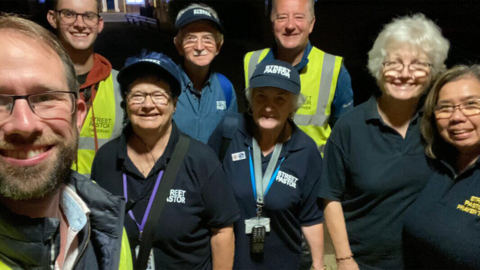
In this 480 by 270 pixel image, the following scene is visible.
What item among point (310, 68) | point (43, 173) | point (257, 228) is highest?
point (310, 68)

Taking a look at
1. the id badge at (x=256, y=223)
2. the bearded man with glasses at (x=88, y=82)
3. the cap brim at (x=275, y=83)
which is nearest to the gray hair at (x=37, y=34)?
the cap brim at (x=275, y=83)

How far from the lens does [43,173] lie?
1086 millimetres

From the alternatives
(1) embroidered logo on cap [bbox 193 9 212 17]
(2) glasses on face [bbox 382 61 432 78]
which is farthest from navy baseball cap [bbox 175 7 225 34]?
(2) glasses on face [bbox 382 61 432 78]

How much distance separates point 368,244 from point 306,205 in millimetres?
402

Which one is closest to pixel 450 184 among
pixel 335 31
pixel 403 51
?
pixel 403 51

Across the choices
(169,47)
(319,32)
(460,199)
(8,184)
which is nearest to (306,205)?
(460,199)

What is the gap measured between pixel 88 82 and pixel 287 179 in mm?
1451

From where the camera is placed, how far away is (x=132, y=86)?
1.89 meters

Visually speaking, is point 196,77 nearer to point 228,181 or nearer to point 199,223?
point 228,181

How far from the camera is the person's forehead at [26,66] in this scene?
102 cm

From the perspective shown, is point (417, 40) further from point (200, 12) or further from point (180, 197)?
point (180, 197)

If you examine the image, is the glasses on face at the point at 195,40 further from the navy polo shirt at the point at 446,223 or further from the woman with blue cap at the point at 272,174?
the navy polo shirt at the point at 446,223

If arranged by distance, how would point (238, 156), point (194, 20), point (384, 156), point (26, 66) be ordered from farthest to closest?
1. point (194, 20)
2. point (238, 156)
3. point (384, 156)
4. point (26, 66)

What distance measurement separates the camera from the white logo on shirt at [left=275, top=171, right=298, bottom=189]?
2.09 metres
